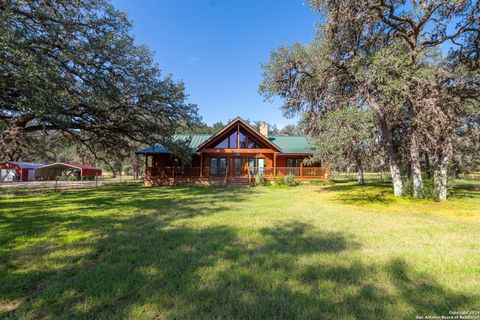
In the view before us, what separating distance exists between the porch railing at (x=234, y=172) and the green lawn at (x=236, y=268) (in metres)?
14.9

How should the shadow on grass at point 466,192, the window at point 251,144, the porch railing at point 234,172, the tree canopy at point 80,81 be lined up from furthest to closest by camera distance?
the window at point 251,144 < the porch railing at point 234,172 < the shadow on grass at point 466,192 < the tree canopy at point 80,81

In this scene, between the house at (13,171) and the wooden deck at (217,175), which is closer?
the wooden deck at (217,175)

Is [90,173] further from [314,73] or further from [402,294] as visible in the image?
[402,294]

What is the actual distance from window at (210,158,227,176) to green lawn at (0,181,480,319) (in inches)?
615

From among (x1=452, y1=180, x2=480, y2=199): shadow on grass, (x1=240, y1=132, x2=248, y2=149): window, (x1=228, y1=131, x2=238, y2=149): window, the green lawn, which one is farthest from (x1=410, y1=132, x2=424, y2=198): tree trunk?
(x1=228, y1=131, x2=238, y2=149): window

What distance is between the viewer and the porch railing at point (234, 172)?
2181 centimetres

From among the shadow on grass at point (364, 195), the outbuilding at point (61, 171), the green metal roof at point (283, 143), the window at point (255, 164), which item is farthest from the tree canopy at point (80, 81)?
the outbuilding at point (61, 171)

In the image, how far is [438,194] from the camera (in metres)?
11.3

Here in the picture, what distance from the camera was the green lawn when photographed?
2637 mm

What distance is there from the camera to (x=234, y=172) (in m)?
22.8

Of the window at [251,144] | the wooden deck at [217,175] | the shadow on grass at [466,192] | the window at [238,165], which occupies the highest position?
the window at [251,144]

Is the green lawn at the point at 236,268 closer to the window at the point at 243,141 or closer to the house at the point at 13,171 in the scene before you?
the window at the point at 243,141

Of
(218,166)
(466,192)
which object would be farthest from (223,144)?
(466,192)

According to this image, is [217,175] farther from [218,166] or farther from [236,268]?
[236,268]
